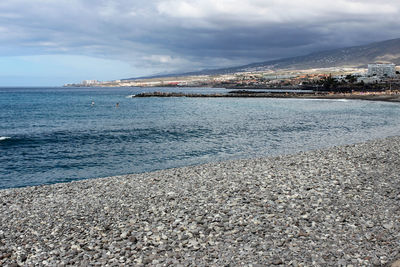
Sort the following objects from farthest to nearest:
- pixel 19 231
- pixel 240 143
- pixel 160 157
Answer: pixel 240 143, pixel 160 157, pixel 19 231

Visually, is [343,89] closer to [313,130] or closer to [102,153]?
[313,130]

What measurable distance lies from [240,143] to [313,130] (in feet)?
42.4

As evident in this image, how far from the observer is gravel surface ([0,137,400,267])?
7.84 m

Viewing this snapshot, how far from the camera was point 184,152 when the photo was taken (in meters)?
26.7

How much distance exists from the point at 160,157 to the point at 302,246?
17963mm

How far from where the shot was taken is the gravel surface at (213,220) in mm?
7840

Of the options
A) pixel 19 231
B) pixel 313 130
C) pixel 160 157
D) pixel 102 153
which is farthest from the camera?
pixel 313 130

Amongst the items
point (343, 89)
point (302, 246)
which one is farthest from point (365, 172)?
point (343, 89)

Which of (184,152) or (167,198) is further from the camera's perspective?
(184,152)

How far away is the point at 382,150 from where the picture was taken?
21000mm

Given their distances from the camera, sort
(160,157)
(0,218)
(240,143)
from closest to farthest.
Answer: (0,218), (160,157), (240,143)

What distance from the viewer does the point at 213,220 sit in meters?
9.79

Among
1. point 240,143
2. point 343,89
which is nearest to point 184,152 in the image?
point 240,143

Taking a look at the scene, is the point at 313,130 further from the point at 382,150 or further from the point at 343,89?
the point at 343,89
